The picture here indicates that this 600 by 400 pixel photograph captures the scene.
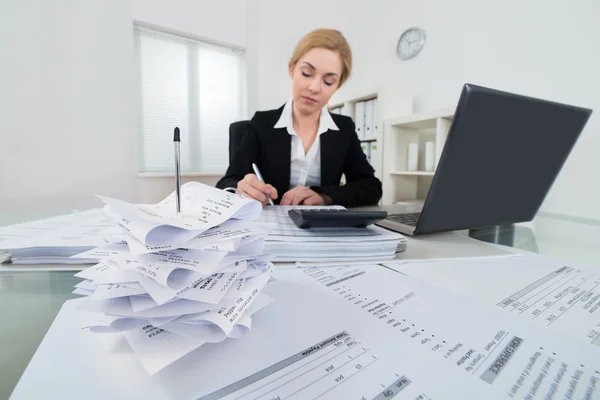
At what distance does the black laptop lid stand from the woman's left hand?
14.4 inches

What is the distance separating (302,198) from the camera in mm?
821

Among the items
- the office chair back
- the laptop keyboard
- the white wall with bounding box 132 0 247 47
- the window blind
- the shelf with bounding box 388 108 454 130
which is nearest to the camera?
the laptop keyboard

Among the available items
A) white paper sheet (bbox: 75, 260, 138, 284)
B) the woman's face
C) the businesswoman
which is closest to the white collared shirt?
the businesswoman

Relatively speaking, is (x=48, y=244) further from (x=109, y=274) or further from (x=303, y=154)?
(x=303, y=154)

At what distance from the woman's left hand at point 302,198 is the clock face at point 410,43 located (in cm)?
148

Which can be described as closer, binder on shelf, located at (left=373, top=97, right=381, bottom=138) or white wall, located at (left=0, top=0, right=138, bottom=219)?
white wall, located at (left=0, top=0, right=138, bottom=219)

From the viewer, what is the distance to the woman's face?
3.02 ft

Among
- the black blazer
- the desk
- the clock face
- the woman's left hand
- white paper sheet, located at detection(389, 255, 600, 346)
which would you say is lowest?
the desk

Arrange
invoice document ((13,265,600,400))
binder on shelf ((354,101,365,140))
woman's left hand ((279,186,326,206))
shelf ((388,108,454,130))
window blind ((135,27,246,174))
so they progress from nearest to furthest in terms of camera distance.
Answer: invoice document ((13,265,600,400))
woman's left hand ((279,186,326,206))
shelf ((388,108,454,130))
binder on shelf ((354,101,365,140))
window blind ((135,27,246,174))

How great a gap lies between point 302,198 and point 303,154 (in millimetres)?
339

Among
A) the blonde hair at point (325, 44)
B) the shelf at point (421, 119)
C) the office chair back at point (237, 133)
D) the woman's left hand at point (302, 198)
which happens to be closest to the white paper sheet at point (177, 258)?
the woman's left hand at point (302, 198)

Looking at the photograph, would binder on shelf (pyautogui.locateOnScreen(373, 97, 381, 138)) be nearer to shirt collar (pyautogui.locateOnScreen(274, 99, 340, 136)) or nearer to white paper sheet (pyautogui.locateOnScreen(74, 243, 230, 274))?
shirt collar (pyautogui.locateOnScreen(274, 99, 340, 136))

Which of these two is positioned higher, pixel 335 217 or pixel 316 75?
pixel 316 75

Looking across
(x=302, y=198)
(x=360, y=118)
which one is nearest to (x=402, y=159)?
(x=360, y=118)
